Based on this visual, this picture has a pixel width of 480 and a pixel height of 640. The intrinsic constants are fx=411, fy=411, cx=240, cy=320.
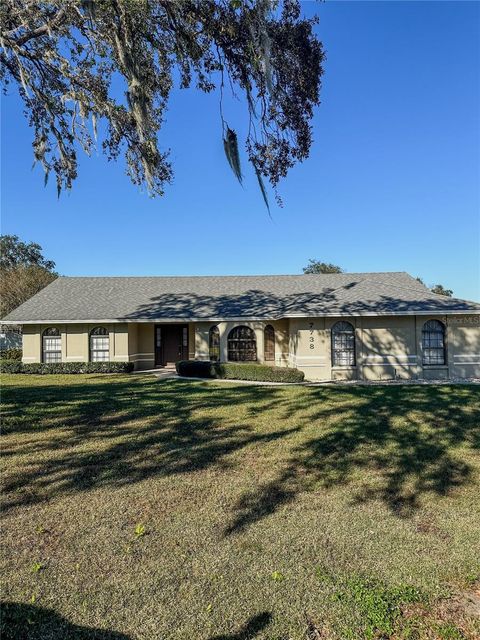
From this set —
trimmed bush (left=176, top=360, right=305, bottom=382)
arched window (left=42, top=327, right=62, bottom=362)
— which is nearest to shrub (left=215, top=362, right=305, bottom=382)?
trimmed bush (left=176, top=360, right=305, bottom=382)

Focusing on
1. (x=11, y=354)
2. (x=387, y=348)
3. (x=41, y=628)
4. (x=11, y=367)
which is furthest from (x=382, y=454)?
(x=11, y=354)

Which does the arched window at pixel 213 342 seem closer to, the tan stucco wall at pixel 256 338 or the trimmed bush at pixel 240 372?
the tan stucco wall at pixel 256 338

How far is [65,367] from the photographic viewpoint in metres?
20.8

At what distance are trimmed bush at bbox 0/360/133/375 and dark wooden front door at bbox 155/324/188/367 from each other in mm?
3213

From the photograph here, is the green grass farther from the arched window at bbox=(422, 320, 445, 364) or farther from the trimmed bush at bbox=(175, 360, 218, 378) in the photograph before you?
the arched window at bbox=(422, 320, 445, 364)

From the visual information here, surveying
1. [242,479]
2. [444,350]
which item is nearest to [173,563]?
[242,479]

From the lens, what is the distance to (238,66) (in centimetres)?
786

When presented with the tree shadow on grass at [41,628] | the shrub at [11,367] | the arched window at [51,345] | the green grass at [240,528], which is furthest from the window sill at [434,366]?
the shrub at [11,367]

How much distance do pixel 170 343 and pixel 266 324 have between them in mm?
6032

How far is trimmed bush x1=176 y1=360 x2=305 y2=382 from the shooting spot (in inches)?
664

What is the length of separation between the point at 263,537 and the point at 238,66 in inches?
313

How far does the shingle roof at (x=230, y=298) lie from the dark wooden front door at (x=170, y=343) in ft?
4.32

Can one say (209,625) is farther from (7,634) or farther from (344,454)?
(344,454)

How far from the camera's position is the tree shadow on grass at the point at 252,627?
2.80 m
